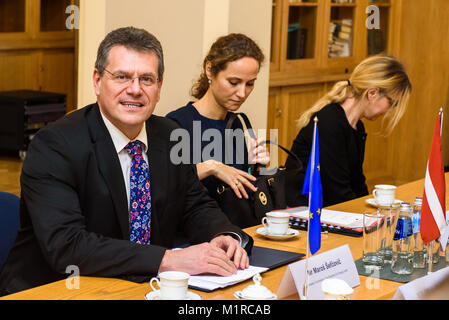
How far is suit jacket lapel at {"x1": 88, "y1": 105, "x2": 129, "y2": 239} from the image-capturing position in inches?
78.4

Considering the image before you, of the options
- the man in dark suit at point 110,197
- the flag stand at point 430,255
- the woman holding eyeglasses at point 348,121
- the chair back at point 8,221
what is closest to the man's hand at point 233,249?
the man in dark suit at point 110,197

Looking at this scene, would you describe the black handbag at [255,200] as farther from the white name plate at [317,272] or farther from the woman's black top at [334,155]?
the white name plate at [317,272]

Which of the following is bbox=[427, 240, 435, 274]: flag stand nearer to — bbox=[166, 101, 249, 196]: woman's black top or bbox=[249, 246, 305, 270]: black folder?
bbox=[249, 246, 305, 270]: black folder

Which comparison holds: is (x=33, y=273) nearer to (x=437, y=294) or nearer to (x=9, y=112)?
(x=437, y=294)

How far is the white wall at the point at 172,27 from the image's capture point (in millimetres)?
3658

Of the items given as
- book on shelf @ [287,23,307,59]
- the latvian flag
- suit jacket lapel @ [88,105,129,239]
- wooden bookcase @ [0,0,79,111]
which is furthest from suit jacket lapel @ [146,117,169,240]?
wooden bookcase @ [0,0,79,111]

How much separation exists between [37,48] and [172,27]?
3887mm

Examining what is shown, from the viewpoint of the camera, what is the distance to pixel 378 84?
Result: 336 cm

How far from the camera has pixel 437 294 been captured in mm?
1549

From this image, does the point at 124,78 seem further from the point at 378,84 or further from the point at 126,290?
the point at 378,84

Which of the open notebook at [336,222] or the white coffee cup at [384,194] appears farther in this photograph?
the white coffee cup at [384,194]

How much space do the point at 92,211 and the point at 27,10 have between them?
17.9 feet

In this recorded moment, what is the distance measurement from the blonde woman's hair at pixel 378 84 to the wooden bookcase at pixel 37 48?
4.29m
